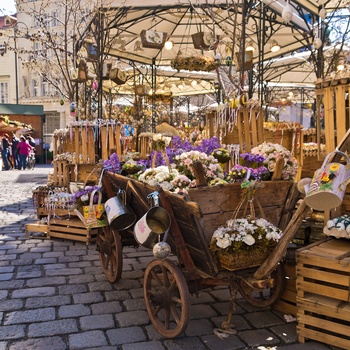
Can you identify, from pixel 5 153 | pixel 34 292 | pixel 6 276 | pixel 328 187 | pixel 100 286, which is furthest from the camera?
pixel 5 153

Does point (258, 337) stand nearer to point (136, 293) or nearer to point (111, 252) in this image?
point (136, 293)

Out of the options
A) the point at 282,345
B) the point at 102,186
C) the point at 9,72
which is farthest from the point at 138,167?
the point at 9,72

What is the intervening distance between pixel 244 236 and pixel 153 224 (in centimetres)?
68

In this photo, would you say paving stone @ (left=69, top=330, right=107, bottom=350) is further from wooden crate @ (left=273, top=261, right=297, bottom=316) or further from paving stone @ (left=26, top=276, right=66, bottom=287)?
wooden crate @ (left=273, top=261, right=297, bottom=316)

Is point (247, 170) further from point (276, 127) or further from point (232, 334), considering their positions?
point (276, 127)

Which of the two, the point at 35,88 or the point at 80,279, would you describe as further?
the point at 35,88

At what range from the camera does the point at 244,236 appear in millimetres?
3066

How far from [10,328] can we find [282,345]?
2104 mm

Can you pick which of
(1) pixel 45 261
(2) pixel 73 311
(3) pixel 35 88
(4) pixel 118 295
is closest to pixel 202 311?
(4) pixel 118 295

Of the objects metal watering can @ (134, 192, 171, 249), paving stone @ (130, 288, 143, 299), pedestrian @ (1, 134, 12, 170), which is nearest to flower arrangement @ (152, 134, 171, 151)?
metal watering can @ (134, 192, 171, 249)

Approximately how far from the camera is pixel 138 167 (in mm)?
4723

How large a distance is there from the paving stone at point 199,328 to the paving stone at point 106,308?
69cm

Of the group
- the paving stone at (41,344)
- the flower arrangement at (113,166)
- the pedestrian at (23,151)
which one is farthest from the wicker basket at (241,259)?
the pedestrian at (23,151)

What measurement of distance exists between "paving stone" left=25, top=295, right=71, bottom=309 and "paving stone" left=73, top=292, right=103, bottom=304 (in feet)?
0.24
